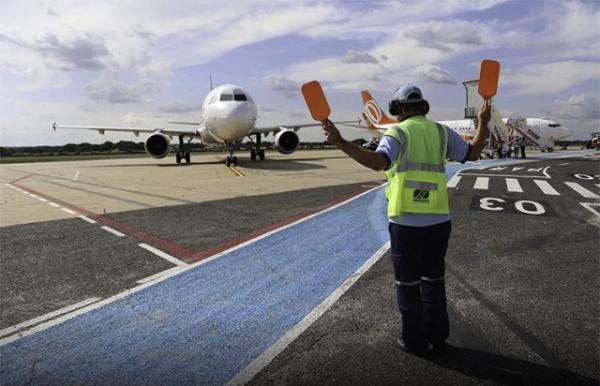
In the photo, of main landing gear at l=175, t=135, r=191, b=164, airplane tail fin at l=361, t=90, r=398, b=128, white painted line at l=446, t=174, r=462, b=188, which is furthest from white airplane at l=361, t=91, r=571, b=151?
white painted line at l=446, t=174, r=462, b=188

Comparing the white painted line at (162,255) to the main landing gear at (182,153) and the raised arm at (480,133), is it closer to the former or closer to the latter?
the raised arm at (480,133)

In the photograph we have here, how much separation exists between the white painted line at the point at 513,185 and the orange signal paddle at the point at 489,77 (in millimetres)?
10606

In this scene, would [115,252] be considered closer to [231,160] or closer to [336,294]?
[336,294]

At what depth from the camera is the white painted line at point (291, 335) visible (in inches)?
133

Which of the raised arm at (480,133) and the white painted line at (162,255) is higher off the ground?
the raised arm at (480,133)

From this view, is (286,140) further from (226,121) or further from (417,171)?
(417,171)

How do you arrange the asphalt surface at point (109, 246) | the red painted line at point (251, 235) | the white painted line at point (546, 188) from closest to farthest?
the asphalt surface at point (109, 246) → the red painted line at point (251, 235) → the white painted line at point (546, 188)

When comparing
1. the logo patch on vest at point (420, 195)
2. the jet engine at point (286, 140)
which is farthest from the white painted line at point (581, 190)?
the jet engine at point (286, 140)

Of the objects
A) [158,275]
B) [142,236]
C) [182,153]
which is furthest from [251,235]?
[182,153]

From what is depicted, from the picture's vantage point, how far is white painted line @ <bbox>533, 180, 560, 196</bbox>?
514 inches

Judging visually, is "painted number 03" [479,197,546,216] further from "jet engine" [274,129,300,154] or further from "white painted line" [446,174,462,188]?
"jet engine" [274,129,300,154]

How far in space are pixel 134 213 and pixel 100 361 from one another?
7.54 meters

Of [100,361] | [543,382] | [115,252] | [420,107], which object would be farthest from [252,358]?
[115,252]

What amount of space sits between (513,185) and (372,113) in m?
35.1
